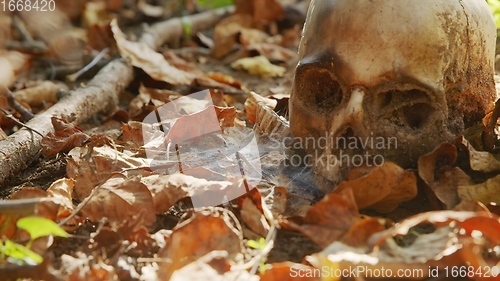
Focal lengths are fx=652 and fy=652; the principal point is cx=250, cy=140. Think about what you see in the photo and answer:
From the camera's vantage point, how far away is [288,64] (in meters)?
5.22

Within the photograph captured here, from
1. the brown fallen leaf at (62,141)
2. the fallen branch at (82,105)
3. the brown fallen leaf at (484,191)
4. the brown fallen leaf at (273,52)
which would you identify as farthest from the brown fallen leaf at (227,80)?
the brown fallen leaf at (484,191)

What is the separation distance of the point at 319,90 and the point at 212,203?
62 centimetres

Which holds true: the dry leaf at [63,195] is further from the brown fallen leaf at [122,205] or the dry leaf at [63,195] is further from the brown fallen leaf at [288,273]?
the brown fallen leaf at [288,273]

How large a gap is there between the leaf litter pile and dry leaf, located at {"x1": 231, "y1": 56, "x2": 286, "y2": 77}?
0.96m

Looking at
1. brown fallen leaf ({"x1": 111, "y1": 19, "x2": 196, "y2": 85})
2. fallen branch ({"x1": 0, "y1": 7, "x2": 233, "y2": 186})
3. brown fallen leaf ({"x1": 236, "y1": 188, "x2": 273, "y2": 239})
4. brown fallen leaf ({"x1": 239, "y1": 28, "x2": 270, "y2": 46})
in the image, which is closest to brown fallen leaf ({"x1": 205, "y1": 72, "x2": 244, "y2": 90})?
brown fallen leaf ({"x1": 111, "y1": 19, "x2": 196, "y2": 85})

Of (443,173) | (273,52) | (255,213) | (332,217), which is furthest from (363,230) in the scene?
(273,52)

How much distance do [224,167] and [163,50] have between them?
2988mm

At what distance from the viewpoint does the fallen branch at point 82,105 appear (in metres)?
2.86

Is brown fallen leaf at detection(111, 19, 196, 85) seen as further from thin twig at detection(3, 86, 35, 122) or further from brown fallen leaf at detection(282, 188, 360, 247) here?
brown fallen leaf at detection(282, 188, 360, 247)

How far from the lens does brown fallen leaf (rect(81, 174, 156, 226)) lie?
7.34 ft

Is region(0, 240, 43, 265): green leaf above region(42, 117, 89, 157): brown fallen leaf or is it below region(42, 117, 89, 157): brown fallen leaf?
above

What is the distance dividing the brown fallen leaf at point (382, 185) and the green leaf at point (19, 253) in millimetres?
963

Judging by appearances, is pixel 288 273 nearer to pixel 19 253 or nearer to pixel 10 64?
pixel 19 253

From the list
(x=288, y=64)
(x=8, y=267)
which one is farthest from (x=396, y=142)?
(x=288, y=64)
